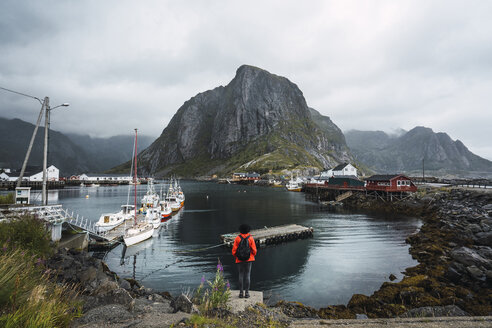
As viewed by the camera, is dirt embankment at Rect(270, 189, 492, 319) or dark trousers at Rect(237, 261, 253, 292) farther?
dirt embankment at Rect(270, 189, 492, 319)

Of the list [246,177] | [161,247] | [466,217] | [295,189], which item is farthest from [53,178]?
[466,217]

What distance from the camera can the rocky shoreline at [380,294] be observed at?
374 inches

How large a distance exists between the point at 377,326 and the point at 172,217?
165 ft

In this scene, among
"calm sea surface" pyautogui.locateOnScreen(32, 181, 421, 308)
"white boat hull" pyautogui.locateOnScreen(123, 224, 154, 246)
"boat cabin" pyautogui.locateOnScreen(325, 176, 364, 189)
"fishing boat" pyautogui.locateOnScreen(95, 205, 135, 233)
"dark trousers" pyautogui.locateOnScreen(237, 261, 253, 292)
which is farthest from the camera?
"boat cabin" pyautogui.locateOnScreen(325, 176, 364, 189)

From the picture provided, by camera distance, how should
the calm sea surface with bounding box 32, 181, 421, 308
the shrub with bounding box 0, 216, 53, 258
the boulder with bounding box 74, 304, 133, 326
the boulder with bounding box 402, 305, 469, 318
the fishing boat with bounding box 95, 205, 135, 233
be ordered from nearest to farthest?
the boulder with bounding box 74, 304, 133, 326 < the boulder with bounding box 402, 305, 469, 318 < the shrub with bounding box 0, 216, 53, 258 < the calm sea surface with bounding box 32, 181, 421, 308 < the fishing boat with bounding box 95, 205, 135, 233

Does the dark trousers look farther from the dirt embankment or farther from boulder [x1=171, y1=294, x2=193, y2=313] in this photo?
the dirt embankment

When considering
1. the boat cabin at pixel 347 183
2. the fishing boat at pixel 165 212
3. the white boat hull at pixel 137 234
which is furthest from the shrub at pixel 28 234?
the boat cabin at pixel 347 183

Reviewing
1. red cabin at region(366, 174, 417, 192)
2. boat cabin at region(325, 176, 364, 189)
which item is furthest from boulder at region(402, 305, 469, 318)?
boat cabin at region(325, 176, 364, 189)

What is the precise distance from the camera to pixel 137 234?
107ft

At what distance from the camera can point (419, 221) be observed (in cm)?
4775

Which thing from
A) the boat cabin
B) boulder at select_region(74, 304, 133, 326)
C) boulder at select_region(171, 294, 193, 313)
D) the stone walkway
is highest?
the boat cabin

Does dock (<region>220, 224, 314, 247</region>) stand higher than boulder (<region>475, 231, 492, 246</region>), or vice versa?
boulder (<region>475, 231, 492, 246</region>)

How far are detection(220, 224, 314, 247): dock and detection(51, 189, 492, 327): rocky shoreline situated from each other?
543 inches

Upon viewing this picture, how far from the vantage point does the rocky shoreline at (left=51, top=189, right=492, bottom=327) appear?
31.2ft
